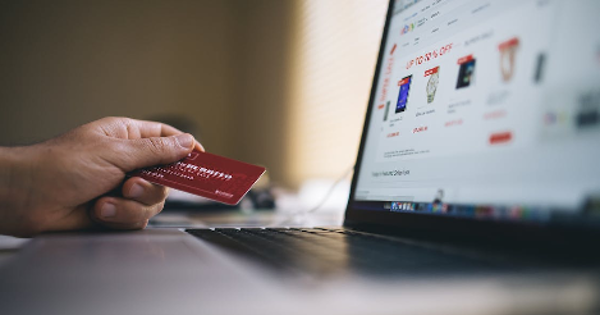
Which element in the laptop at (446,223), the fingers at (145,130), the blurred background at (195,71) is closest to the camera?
the laptop at (446,223)

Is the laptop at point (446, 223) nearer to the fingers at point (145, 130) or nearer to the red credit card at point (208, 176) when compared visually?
the red credit card at point (208, 176)

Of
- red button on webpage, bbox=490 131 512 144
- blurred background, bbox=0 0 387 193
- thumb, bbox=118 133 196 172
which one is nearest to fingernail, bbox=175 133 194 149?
thumb, bbox=118 133 196 172

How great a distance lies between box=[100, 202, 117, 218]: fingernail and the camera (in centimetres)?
68

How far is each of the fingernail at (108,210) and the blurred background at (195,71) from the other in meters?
1.48

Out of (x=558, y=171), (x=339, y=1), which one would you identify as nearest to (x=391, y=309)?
(x=558, y=171)

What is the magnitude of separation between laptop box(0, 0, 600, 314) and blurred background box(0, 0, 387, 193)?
1.50m

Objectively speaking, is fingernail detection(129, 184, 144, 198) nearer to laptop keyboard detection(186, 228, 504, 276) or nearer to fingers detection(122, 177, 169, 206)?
fingers detection(122, 177, 169, 206)

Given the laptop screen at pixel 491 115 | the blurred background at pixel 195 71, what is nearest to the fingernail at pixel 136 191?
the laptop screen at pixel 491 115

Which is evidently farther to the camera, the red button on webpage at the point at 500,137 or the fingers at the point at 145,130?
the fingers at the point at 145,130

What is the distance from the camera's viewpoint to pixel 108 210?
0.68 m

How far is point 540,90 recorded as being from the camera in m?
0.40

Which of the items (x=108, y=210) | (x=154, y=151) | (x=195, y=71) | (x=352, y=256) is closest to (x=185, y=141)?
(x=154, y=151)

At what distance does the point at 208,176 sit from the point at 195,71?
2.97m

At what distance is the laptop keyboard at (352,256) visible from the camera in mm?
309
